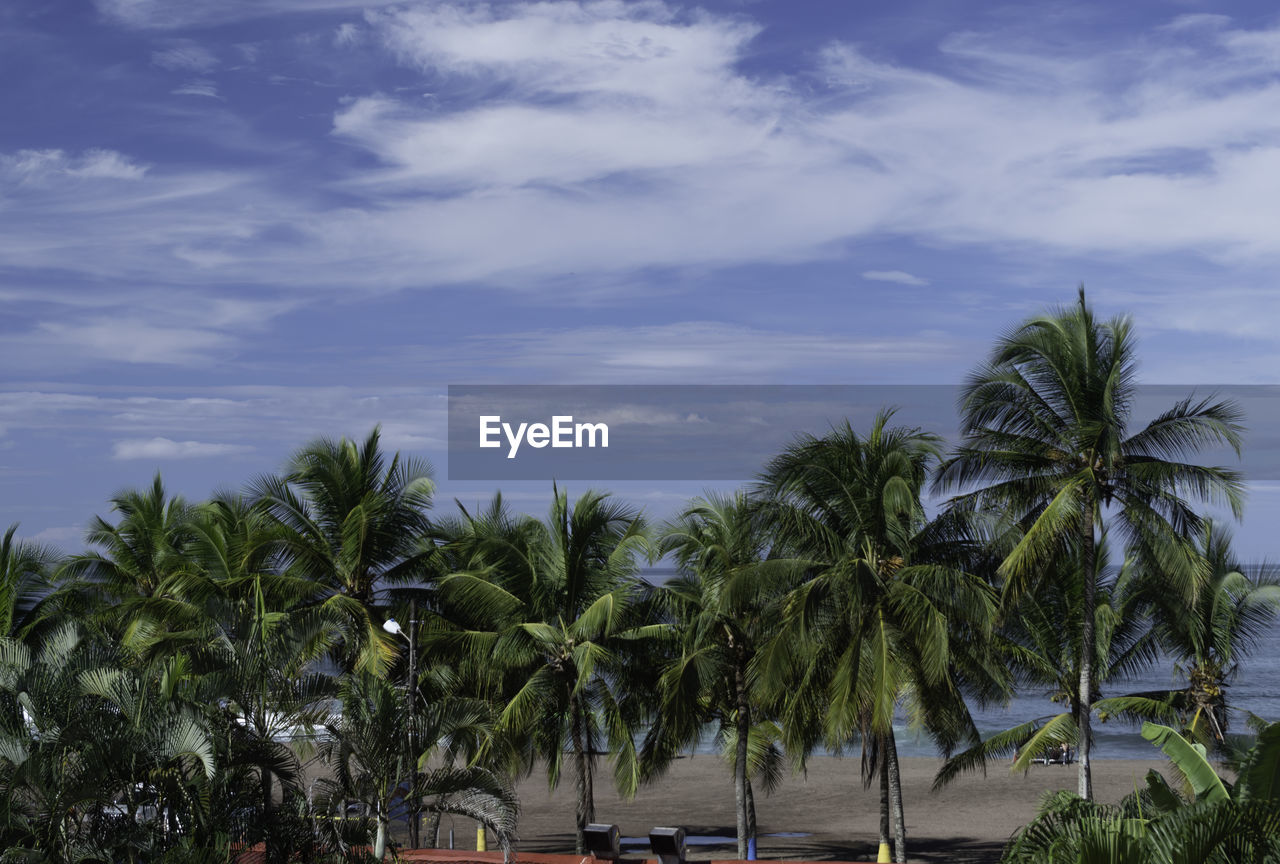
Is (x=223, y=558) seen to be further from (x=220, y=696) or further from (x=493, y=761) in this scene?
(x=220, y=696)

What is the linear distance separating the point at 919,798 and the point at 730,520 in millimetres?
16650

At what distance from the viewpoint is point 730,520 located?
27188mm

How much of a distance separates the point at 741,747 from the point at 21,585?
1511cm

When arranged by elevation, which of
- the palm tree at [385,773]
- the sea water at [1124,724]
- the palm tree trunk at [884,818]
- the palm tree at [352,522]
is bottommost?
the sea water at [1124,724]

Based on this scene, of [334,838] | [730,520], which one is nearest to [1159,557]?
[730,520]

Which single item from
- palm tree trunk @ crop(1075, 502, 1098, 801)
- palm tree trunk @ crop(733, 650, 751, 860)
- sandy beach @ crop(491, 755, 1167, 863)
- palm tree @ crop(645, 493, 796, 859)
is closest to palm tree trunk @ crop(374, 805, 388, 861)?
palm tree @ crop(645, 493, 796, 859)

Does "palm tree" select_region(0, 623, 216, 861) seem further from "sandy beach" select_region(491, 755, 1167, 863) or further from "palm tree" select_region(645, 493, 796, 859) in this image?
"sandy beach" select_region(491, 755, 1167, 863)

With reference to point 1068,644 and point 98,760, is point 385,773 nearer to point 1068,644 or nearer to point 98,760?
point 98,760

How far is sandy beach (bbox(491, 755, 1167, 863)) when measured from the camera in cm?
2978

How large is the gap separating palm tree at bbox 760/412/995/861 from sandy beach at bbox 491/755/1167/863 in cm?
598

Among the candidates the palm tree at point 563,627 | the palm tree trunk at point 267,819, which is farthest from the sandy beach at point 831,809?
Answer: the palm tree trunk at point 267,819

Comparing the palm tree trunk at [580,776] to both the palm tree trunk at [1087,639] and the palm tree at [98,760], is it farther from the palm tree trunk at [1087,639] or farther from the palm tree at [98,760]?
the palm tree at [98,760]

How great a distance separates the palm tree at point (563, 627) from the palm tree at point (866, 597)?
11.6ft

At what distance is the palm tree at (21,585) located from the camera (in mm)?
22094
